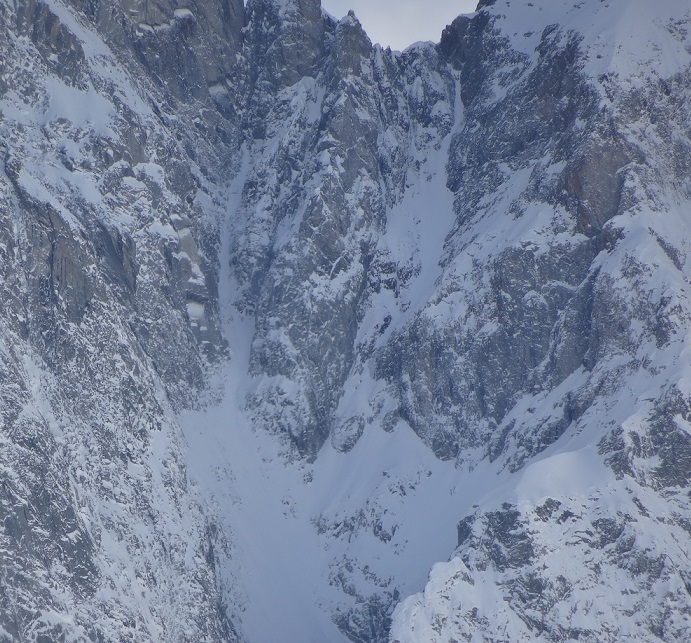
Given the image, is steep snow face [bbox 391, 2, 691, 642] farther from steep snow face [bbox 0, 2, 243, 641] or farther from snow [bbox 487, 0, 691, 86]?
steep snow face [bbox 0, 2, 243, 641]

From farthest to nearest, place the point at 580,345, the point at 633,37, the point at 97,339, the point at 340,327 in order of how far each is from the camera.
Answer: the point at 340,327
the point at 633,37
the point at 580,345
the point at 97,339

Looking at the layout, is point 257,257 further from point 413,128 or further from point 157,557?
point 157,557

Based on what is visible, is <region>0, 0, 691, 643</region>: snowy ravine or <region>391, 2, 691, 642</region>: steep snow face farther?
<region>0, 0, 691, 643</region>: snowy ravine

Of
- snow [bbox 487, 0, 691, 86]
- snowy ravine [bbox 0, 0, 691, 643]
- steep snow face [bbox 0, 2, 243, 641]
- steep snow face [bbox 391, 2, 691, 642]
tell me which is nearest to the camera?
steep snow face [bbox 0, 2, 243, 641]

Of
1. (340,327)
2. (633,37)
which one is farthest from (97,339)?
(633,37)

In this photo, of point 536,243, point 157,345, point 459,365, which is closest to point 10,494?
point 157,345

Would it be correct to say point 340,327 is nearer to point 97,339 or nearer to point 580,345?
point 580,345

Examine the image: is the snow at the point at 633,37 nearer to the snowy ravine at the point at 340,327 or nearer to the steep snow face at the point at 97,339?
the snowy ravine at the point at 340,327

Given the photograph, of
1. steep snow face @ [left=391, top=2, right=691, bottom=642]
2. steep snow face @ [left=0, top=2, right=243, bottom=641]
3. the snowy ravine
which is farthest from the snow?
steep snow face @ [left=0, top=2, right=243, bottom=641]

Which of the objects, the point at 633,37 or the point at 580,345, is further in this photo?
the point at 633,37
